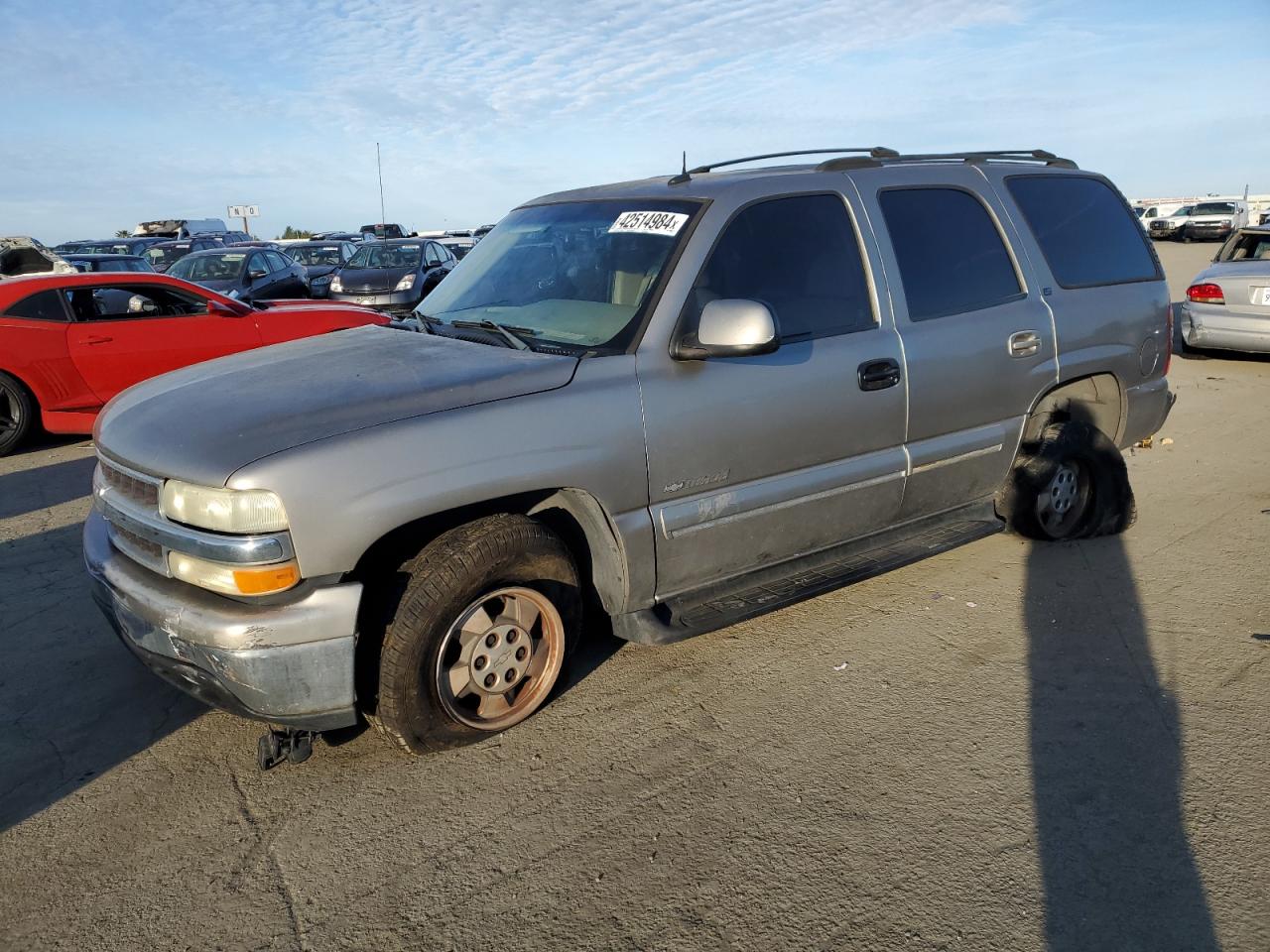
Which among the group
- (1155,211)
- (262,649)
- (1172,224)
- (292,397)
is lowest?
(262,649)

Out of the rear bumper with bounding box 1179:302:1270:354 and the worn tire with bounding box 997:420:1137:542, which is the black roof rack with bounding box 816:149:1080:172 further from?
the rear bumper with bounding box 1179:302:1270:354

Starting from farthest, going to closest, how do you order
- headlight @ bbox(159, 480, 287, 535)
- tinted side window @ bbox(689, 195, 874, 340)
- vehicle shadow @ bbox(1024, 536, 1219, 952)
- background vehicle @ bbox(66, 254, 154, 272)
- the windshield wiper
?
background vehicle @ bbox(66, 254, 154, 272), tinted side window @ bbox(689, 195, 874, 340), the windshield wiper, headlight @ bbox(159, 480, 287, 535), vehicle shadow @ bbox(1024, 536, 1219, 952)

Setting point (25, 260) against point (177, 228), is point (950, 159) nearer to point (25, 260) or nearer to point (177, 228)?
point (25, 260)

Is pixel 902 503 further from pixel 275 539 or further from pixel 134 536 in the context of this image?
pixel 134 536

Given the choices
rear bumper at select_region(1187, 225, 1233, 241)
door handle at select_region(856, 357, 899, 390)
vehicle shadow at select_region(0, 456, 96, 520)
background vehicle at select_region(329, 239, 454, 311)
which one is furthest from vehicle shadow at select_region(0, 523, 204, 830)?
rear bumper at select_region(1187, 225, 1233, 241)

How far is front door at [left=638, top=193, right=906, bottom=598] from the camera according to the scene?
3.43m

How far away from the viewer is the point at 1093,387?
498 cm

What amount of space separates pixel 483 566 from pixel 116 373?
21.3 ft

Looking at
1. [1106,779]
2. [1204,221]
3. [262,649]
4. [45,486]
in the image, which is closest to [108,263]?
[45,486]

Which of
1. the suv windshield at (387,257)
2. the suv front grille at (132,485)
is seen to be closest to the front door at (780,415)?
the suv front grille at (132,485)

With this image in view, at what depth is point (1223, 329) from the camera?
10648 millimetres

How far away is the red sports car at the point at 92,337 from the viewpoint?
784cm

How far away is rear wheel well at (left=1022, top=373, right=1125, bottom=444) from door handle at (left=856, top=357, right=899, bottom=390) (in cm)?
111

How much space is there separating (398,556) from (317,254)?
19.8 metres
